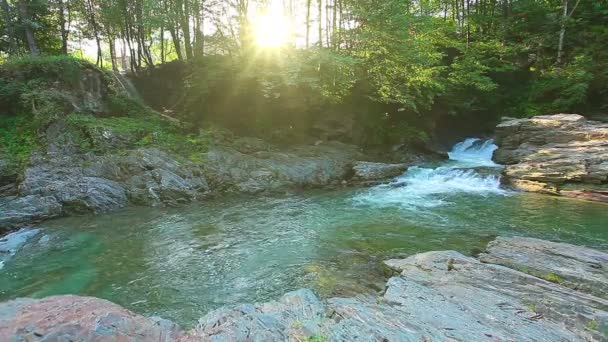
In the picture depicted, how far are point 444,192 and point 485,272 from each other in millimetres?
8681

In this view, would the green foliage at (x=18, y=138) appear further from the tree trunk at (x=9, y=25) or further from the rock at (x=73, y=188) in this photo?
the tree trunk at (x=9, y=25)

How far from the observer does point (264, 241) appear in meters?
9.68

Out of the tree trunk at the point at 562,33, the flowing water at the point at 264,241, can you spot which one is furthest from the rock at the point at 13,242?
the tree trunk at the point at 562,33

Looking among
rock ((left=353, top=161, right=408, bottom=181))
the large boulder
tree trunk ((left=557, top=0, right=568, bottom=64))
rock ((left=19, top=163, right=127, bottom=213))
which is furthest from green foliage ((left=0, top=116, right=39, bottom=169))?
tree trunk ((left=557, top=0, right=568, bottom=64))

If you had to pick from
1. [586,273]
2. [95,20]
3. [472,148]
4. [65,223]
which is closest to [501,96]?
[472,148]

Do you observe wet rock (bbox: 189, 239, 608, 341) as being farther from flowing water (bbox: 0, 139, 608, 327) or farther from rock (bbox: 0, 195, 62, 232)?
rock (bbox: 0, 195, 62, 232)

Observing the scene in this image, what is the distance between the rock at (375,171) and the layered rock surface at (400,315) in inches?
418

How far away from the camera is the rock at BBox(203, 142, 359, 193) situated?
15367 mm

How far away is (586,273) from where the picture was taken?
6.50 m

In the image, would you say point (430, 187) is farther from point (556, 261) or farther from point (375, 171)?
point (556, 261)

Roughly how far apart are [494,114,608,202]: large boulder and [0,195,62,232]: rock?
56.7ft

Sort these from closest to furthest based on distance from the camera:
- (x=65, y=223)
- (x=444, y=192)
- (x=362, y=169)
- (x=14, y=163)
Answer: (x=65, y=223), (x=14, y=163), (x=444, y=192), (x=362, y=169)

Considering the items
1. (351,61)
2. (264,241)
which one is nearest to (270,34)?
(351,61)

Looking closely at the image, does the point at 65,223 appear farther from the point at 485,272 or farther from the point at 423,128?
the point at 423,128
